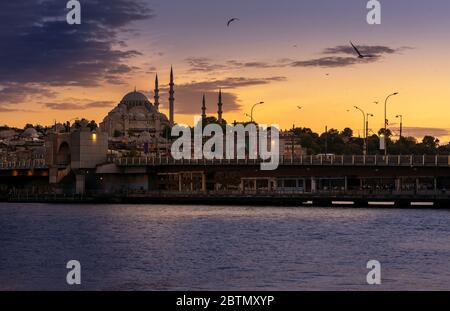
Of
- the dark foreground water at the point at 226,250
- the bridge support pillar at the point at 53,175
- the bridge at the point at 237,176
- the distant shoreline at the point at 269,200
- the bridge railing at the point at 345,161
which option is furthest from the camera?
the bridge support pillar at the point at 53,175

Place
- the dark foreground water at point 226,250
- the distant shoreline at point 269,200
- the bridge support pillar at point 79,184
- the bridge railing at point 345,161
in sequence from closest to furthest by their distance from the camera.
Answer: the dark foreground water at point 226,250, the distant shoreline at point 269,200, the bridge railing at point 345,161, the bridge support pillar at point 79,184

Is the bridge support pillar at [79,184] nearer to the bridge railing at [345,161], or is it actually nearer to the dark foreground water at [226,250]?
the bridge railing at [345,161]

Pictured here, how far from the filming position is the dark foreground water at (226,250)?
5103cm

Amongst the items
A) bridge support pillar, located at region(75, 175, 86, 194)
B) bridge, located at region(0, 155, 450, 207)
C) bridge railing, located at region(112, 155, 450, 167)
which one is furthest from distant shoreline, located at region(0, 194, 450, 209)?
bridge railing, located at region(112, 155, 450, 167)

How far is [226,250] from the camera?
222 feet

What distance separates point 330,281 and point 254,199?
3411 inches

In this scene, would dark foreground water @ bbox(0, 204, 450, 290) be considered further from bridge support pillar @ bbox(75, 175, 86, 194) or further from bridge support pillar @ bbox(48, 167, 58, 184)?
bridge support pillar @ bbox(48, 167, 58, 184)

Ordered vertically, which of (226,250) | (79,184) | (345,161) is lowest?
(226,250)

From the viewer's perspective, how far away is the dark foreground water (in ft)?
167

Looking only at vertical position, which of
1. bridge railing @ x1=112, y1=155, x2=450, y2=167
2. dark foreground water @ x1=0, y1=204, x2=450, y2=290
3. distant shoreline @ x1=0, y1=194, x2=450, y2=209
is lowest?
dark foreground water @ x1=0, y1=204, x2=450, y2=290

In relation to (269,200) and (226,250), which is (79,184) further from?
(226,250)

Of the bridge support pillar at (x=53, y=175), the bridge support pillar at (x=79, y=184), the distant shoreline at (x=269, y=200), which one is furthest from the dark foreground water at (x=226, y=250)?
the bridge support pillar at (x=53, y=175)

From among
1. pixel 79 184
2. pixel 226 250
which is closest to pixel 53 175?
pixel 79 184
